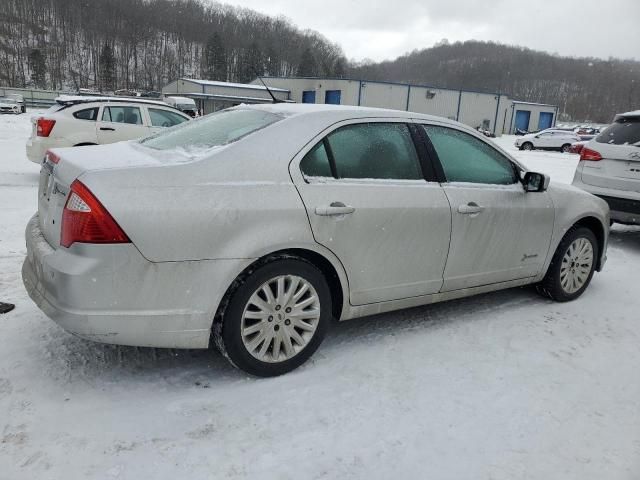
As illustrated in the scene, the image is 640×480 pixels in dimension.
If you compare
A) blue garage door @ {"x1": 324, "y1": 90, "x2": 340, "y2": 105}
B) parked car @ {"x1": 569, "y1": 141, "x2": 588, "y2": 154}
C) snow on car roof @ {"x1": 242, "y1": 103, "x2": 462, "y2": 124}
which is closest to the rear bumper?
snow on car roof @ {"x1": 242, "y1": 103, "x2": 462, "y2": 124}

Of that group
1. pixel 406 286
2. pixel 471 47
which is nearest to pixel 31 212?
pixel 406 286

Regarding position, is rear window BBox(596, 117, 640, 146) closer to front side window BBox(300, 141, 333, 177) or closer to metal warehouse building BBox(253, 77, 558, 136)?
front side window BBox(300, 141, 333, 177)

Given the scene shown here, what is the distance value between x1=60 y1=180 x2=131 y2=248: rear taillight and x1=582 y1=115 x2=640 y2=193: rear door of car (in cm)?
619

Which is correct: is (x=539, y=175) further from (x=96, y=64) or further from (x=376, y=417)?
(x=96, y=64)

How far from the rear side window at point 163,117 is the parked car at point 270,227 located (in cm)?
692

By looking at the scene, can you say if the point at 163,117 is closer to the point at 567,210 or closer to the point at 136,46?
the point at 567,210

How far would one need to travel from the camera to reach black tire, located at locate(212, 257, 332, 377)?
279 centimetres

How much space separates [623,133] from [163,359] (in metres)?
6.28

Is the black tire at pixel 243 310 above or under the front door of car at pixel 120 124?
under

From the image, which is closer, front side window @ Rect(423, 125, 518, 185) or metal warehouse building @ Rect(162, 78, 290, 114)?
front side window @ Rect(423, 125, 518, 185)

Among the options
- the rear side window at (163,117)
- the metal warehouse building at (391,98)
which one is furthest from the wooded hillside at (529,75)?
the rear side window at (163,117)

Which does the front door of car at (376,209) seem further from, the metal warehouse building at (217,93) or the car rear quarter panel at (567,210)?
the metal warehouse building at (217,93)

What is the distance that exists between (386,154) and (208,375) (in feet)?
5.84

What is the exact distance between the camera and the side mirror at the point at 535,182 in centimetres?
404
